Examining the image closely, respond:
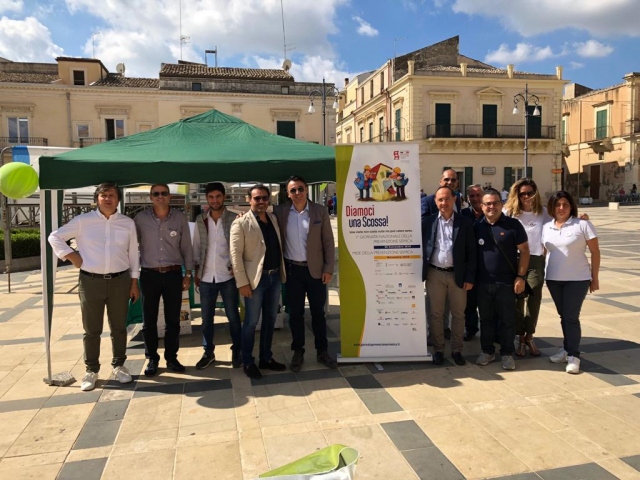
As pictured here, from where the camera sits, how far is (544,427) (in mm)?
3238

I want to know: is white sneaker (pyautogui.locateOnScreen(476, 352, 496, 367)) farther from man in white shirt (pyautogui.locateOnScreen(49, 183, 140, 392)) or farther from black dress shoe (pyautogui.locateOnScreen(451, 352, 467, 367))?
man in white shirt (pyautogui.locateOnScreen(49, 183, 140, 392))

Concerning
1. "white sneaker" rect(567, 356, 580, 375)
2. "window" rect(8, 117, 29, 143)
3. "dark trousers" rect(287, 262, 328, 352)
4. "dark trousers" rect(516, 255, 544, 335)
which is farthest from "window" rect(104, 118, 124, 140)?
"white sneaker" rect(567, 356, 580, 375)

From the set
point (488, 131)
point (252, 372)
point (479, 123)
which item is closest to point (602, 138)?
point (488, 131)

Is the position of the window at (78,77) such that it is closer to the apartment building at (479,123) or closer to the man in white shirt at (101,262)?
the apartment building at (479,123)

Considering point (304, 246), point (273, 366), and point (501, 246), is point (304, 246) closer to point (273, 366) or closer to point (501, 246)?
point (273, 366)

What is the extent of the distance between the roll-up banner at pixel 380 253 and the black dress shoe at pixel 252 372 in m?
0.82

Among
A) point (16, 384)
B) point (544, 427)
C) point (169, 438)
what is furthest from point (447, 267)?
point (16, 384)

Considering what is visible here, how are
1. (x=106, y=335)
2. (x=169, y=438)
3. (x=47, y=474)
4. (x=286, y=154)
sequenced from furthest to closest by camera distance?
(x=106, y=335)
(x=286, y=154)
(x=169, y=438)
(x=47, y=474)

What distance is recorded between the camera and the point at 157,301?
429 centimetres

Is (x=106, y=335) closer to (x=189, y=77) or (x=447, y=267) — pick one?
(x=447, y=267)

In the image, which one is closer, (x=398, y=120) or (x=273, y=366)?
(x=273, y=366)

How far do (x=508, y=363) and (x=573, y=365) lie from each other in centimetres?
55

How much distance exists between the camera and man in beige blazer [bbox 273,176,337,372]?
422 cm

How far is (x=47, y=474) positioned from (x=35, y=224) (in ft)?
56.5
